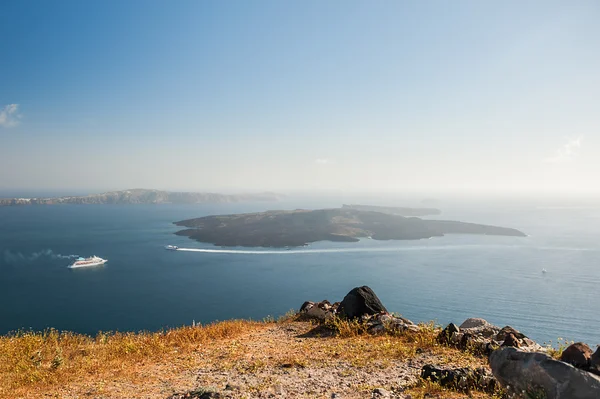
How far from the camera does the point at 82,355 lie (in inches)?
428

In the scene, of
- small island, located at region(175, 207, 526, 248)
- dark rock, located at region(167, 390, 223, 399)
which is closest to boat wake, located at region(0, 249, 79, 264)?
small island, located at region(175, 207, 526, 248)

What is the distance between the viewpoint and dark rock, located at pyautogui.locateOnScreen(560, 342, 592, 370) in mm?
5758

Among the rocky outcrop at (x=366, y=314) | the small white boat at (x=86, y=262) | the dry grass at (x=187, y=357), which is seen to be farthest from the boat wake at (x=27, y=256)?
the rocky outcrop at (x=366, y=314)

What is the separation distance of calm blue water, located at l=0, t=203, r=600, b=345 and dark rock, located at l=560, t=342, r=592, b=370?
7004 centimetres

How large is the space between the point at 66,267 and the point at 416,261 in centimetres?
12251

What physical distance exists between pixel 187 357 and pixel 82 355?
3.77 meters

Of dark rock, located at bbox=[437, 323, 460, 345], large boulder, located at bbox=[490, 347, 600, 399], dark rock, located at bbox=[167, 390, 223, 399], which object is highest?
large boulder, located at bbox=[490, 347, 600, 399]

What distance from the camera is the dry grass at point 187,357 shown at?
816 centimetres

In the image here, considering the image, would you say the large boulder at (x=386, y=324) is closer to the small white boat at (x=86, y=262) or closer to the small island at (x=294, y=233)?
the small white boat at (x=86, y=262)

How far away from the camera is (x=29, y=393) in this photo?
24.7 ft

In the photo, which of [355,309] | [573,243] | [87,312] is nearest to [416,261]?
[573,243]

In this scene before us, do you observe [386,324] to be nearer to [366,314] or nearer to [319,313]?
[366,314]

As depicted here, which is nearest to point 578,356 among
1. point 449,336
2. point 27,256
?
point 449,336

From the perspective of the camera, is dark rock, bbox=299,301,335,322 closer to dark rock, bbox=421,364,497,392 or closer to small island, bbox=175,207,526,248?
dark rock, bbox=421,364,497,392
